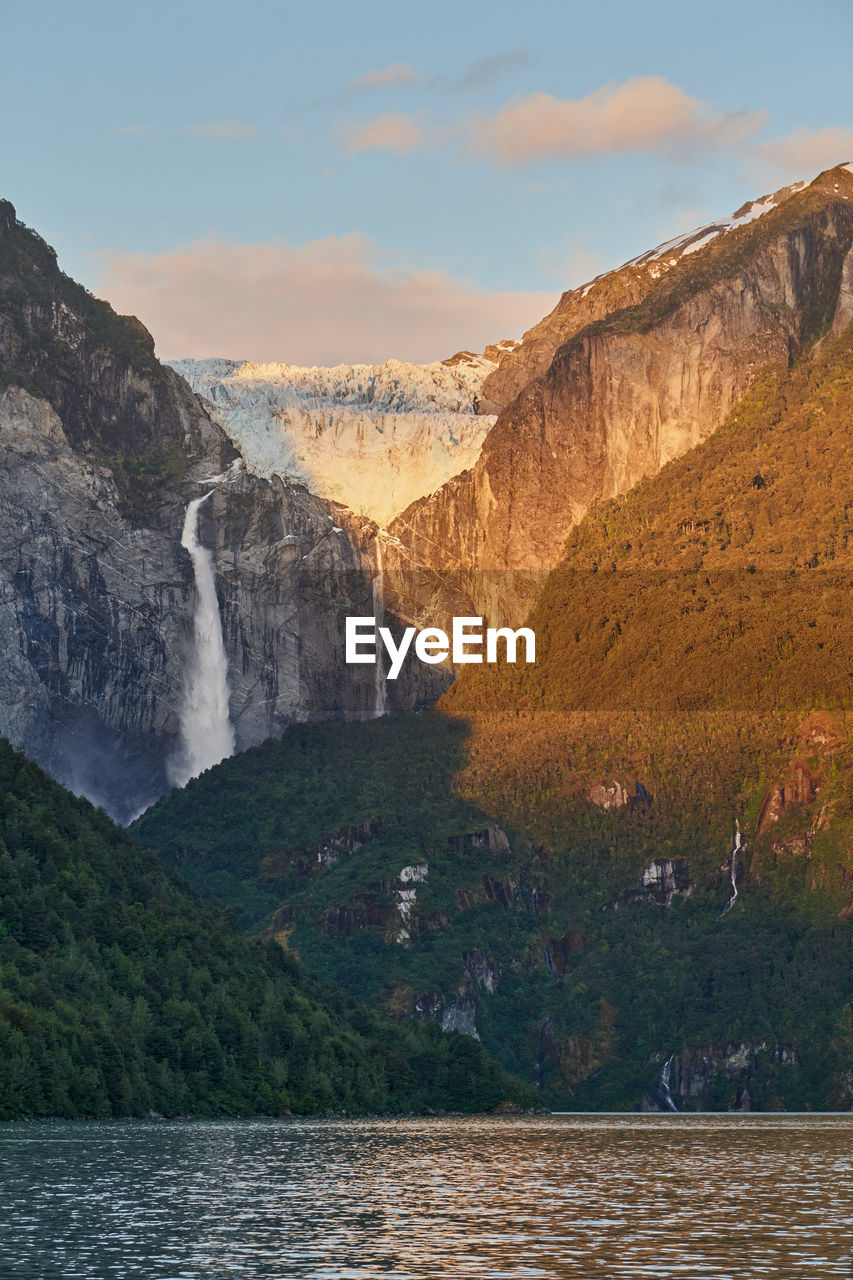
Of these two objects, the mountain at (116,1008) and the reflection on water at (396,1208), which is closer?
the reflection on water at (396,1208)

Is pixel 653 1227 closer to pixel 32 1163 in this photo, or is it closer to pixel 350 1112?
pixel 32 1163

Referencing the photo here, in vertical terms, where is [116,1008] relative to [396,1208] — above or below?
above

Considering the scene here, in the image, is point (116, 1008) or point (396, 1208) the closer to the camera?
point (396, 1208)

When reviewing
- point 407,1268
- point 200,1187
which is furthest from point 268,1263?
point 200,1187

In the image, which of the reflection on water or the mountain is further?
the mountain
